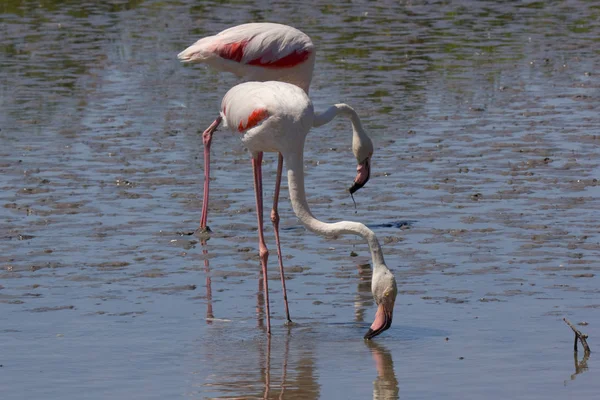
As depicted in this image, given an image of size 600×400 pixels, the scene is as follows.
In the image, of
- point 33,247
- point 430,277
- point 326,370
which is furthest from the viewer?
point 33,247

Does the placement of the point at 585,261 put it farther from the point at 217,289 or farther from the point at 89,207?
the point at 89,207

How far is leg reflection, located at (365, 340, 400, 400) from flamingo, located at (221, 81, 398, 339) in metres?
0.10

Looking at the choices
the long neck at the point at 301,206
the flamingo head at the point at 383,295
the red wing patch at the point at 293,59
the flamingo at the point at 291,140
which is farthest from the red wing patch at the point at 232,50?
the flamingo head at the point at 383,295

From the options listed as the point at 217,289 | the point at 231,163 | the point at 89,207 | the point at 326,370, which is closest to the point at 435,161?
the point at 231,163

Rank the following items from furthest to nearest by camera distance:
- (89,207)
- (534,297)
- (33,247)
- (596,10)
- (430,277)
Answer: (596,10), (89,207), (33,247), (430,277), (534,297)

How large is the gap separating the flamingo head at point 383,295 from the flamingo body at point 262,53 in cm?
311

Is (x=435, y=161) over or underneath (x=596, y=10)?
over

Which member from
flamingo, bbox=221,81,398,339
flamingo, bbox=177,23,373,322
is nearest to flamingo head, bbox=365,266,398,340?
flamingo, bbox=221,81,398,339

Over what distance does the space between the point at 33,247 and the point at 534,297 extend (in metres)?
3.57

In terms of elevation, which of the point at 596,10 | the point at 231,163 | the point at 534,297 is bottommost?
the point at 596,10

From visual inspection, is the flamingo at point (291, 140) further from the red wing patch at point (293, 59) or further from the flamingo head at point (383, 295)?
the red wing patch at point (293, 59)

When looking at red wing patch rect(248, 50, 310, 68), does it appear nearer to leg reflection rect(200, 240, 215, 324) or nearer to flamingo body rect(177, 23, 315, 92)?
flamingo body rect(177, 23, 315, 92)

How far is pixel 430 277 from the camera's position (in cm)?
866

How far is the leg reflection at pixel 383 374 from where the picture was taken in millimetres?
6493
